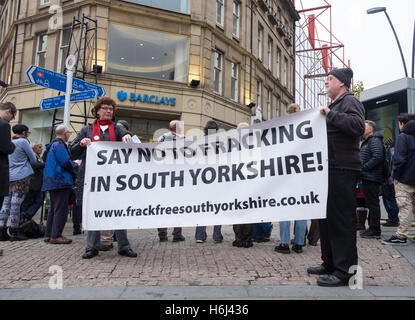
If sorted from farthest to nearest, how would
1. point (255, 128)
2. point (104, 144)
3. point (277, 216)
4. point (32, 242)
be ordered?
1. point (32, 242)
2. point (104, 144)
3. point (255, 128)
4. point (277, 216)

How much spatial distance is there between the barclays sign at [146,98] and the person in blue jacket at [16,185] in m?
8.74

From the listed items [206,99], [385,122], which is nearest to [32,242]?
[385,122]

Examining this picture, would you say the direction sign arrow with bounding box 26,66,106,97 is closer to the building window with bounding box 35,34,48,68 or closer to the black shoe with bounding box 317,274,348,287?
the black shoe with bounding box 317,274,348,287

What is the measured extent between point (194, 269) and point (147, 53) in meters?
13.3

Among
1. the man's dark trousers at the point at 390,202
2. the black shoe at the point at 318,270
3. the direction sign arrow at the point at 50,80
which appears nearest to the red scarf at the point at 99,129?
the direction sign arrow at the point at 50,80

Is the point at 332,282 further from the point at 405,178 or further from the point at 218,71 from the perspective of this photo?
the point at 218,71

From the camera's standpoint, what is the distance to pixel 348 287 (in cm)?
318

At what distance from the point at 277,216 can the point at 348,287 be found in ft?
3.11

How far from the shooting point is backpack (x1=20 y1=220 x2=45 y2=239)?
5922 millimetres

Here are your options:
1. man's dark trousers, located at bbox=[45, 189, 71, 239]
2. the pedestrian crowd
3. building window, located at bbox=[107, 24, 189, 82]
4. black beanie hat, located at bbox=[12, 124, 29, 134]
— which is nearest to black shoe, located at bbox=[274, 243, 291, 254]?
the pedestrian crowd

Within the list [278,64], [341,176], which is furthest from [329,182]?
[278,64]

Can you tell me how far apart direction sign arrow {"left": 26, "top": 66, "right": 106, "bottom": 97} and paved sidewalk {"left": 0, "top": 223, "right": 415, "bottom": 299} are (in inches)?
132

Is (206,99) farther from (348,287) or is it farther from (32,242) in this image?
(348,287)
